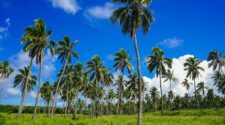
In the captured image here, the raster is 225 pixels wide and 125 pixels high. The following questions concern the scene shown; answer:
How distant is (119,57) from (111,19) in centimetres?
3075

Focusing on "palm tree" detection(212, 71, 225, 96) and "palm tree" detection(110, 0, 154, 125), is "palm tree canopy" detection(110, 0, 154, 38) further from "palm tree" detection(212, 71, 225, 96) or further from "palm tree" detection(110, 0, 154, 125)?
"palm tree" detection(212, 71, 225, 96)

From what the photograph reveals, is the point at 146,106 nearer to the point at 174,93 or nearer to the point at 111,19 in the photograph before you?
the point at 174,93

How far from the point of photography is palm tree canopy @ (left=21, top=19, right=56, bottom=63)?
1703 inches

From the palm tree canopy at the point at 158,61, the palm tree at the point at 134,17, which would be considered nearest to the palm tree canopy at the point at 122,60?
the palm tree canopy at the point at 158,61

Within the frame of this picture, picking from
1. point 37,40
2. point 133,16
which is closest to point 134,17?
point 133,16

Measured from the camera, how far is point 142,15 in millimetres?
31734

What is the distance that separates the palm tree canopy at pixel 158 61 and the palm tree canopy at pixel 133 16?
95.8 ft

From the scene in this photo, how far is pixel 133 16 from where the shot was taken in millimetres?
31656

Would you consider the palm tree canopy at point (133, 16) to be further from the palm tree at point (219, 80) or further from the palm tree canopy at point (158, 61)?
the palm tree at point (219, 80)

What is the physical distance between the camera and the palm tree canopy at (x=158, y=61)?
200 ft

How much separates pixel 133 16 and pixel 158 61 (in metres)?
30.9

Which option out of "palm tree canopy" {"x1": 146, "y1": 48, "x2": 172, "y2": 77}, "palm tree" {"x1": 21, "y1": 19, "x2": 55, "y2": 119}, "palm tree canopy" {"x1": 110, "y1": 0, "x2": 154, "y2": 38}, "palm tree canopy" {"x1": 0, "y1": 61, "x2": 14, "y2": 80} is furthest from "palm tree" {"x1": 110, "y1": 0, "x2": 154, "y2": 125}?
Answer: "palm tree canopy" {"x1": 0, "y1": 61, "x2": 14, "y2": 80}

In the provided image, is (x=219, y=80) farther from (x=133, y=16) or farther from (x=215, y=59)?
(x=133, y=16)

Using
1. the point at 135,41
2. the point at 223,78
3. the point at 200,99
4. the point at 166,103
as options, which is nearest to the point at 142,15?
the point at 135,41
